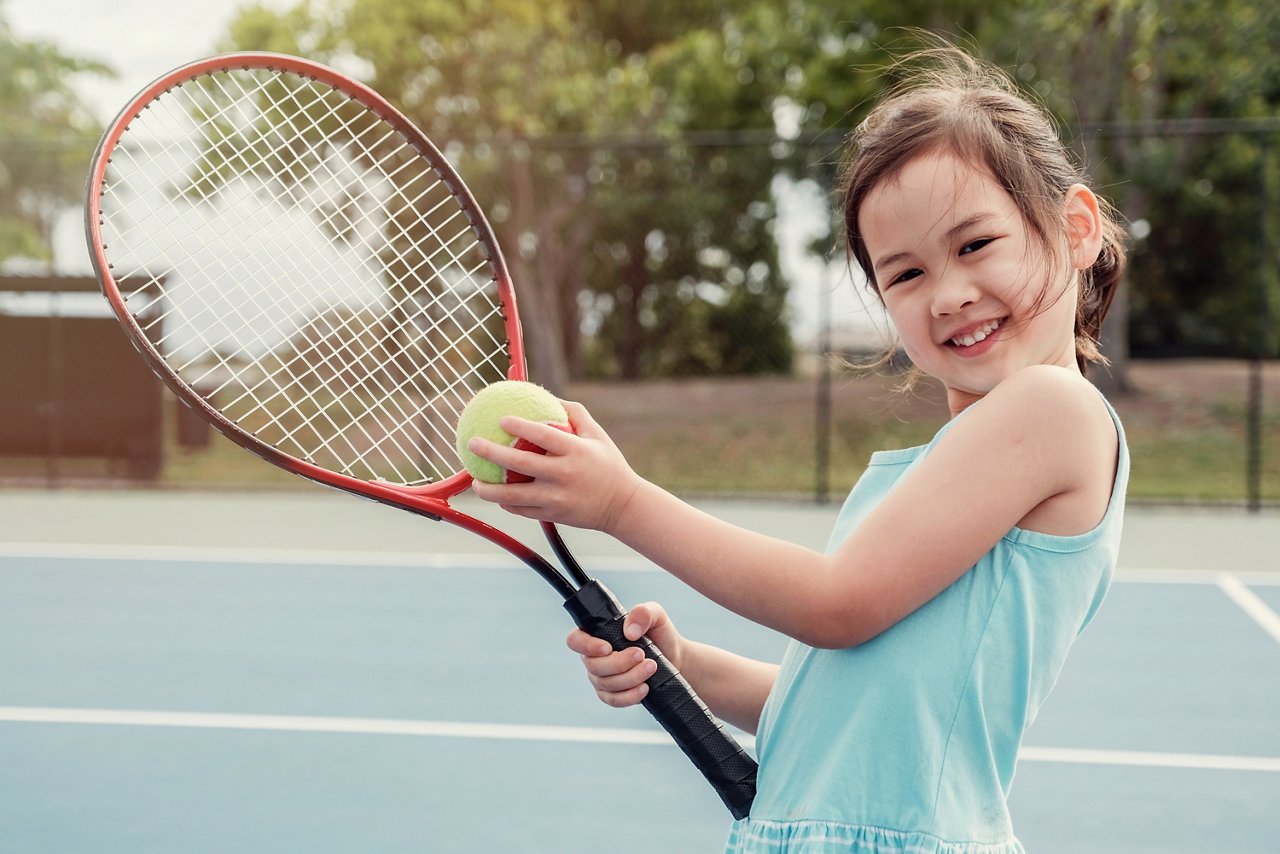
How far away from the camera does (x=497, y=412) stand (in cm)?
118

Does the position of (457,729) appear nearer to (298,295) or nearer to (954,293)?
(298,295)

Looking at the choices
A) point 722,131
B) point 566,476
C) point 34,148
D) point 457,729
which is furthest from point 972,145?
point 722,131

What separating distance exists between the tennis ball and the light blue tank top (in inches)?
13.0

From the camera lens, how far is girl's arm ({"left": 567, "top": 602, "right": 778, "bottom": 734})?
4.09 feet

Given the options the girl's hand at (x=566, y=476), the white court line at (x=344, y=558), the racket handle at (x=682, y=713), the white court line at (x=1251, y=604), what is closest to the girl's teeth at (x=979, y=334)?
the girl's hand at (x=566, y=476)

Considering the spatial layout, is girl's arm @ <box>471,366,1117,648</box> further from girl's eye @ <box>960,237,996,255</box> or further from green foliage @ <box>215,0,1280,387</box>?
green foliage @ <box>215,0,1280,387</box>

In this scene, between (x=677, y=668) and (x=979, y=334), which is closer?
(x=979, y=334)

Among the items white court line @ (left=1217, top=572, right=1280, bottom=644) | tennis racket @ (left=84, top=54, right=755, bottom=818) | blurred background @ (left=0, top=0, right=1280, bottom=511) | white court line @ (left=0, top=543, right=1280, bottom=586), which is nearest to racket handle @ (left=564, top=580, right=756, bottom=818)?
tennis racket @ (left=84, top=54, right=755, bottom=818)

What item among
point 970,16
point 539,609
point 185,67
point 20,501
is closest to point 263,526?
point 20,501

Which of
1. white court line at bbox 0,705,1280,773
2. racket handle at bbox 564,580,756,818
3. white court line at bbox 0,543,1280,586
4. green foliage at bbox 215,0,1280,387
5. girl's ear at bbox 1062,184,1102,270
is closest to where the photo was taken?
girl's ear at bbox 1062,184,1102,270

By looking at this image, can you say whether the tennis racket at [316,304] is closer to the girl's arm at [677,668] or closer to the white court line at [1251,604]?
the girl's arm at [677,668]

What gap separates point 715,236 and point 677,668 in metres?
10.6

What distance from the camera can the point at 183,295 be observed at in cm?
208

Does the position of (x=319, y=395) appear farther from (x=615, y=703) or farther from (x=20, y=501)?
(x=20, y=501)
